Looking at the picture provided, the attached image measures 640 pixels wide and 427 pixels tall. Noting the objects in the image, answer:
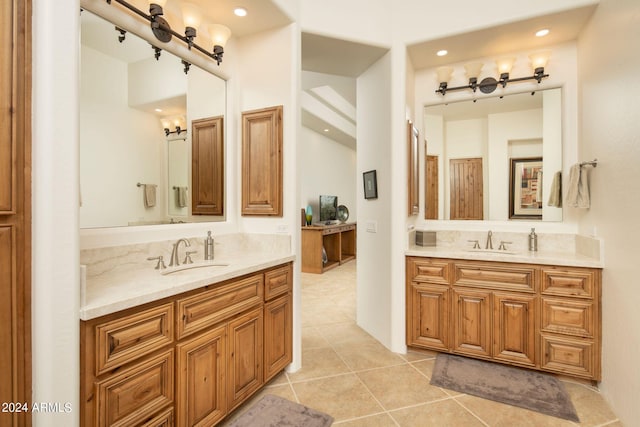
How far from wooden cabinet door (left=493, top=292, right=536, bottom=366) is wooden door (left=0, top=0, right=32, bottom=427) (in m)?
2.85

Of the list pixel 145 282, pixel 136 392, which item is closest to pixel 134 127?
pixel 145 282

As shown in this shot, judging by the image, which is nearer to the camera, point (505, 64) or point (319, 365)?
point (319, 365)

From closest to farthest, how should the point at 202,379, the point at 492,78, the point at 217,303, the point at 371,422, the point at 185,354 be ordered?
the point at 185,354, the point at 202,379, the point at 217,303, the point at 371,422, the point at 492,78

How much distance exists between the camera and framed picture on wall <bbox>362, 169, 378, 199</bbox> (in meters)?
3.14

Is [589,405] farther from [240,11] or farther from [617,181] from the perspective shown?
[240,11]

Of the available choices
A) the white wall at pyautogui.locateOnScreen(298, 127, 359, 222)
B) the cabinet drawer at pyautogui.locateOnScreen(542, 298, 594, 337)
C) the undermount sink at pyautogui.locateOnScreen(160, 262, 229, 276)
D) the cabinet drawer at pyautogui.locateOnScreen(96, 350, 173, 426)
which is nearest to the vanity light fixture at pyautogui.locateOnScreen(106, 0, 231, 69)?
the undermount sink at pyautogui.locateOnScreen(160, 262, 229, 276)

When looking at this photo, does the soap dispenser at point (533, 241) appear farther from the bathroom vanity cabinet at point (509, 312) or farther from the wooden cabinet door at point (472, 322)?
the wooden cabinet door at point (472, 322)

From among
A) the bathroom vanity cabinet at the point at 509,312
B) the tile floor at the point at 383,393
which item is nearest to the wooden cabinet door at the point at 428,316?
the bathroom vanity cabinet at the point at 509,312

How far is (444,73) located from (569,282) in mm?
2132

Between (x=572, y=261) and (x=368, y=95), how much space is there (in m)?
2.34

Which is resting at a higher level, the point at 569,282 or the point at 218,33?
the point at 218,33

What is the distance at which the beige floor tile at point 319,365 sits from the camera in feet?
7.97

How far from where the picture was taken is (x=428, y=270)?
2.73m

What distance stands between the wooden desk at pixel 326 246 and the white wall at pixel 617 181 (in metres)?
4.10
